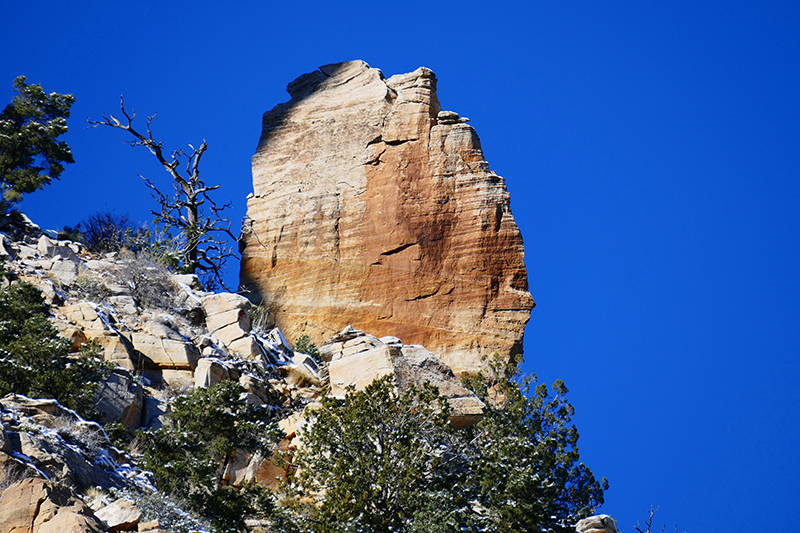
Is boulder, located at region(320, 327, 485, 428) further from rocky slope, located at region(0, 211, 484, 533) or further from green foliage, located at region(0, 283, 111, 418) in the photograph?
green foliage, located at region(0, 283, 111, 418)

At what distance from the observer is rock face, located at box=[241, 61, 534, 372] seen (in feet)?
86.3

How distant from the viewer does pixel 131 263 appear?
23.8 meters

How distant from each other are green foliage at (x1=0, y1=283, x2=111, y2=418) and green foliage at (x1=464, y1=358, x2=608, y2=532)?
7.36 meters

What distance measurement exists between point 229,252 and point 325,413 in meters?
14.2

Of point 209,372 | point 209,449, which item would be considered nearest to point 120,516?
point 209,449

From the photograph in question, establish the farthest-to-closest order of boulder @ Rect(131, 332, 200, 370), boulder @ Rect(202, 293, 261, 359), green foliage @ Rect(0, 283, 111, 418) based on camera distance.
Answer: boulder @ Rect(202, 293, 261, 359) < boulder @ Rect(131, 332, 200, 370) < green foliage @ Rect(0, 283, 111, 418)

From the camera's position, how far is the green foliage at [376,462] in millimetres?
14645

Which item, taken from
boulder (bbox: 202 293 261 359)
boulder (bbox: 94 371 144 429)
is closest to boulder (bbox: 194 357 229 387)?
boulder (bbox: 94 371 144 429)

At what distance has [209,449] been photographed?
51.0 ft

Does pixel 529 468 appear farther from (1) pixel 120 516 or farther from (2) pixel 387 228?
(2) pixel 387 228

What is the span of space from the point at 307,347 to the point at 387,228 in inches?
191

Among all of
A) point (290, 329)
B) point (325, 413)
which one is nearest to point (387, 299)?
point (290, 329)

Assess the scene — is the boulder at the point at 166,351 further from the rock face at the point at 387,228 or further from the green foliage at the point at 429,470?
the rock face at the point at 387,228

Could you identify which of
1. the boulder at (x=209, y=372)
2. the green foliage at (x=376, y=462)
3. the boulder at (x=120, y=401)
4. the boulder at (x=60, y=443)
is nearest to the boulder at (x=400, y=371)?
the green foliage at (x=376, y=462)
